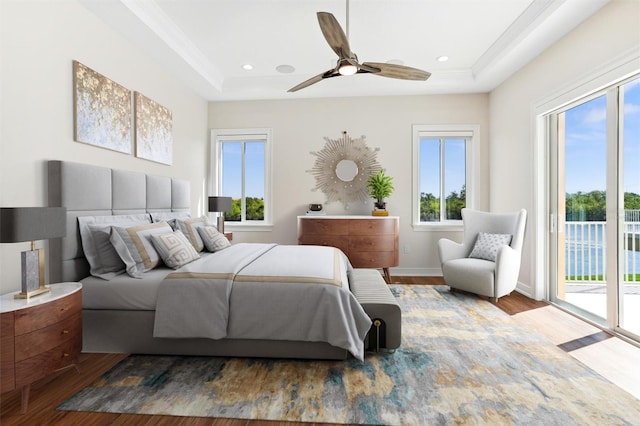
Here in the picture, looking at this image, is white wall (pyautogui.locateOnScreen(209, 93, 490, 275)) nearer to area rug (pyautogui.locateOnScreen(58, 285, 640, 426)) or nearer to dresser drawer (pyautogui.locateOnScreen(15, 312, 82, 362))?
area rug (pyautogui.locateOnScreen(58, 285, 640, 426))

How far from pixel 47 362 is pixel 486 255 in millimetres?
4002

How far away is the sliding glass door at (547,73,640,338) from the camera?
8.28ft

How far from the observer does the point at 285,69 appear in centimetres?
409

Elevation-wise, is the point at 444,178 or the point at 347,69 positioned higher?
the point at 347,69

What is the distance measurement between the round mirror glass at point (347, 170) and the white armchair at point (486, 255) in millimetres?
1652

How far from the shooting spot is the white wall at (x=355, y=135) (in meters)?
4.66

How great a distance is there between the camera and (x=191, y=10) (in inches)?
112

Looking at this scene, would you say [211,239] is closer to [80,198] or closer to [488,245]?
[80,198]

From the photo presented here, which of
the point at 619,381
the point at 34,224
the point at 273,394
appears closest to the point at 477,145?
the point at 619,381

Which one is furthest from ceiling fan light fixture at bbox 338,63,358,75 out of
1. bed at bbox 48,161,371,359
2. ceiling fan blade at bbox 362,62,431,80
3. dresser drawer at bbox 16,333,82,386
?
dresser drawer at bbox 16,333,82,386

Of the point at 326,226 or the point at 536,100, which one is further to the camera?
the point at 326,226

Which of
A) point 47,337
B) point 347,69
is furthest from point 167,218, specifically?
point 347,69

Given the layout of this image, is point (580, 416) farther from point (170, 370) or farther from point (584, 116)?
point (584, 116)

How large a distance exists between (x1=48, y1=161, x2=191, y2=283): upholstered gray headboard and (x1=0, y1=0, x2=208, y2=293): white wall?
4.6 inches
